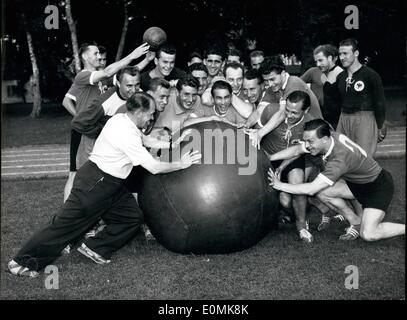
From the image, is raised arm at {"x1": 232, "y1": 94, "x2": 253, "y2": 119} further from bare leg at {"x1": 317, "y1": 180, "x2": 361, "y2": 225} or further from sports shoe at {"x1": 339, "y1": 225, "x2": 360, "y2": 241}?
sports shoe at {"x1": 339, "y1": 225, "x2": 360, "y2": 241}

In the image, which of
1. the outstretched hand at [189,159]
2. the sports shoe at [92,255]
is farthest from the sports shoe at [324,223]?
the sports shoe at [92,255]

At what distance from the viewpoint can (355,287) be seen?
4.69 metres

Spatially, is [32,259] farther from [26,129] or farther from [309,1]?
[26,129]

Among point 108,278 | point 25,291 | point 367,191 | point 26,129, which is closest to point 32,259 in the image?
point 25,291

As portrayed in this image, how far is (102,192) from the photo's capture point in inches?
211

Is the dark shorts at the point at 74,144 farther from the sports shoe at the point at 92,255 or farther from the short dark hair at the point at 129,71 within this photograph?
the sports shoe at the point at 92,255

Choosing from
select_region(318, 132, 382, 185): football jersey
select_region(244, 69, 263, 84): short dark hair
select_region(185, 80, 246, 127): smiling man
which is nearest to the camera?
select_region(318, 132, 382, 185): football jersey

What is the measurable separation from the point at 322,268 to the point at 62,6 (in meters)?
23.3

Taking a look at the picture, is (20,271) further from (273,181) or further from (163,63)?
(163,63)

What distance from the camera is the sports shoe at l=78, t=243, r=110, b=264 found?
5.50 metres

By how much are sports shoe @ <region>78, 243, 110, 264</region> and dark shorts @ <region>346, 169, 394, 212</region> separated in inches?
126

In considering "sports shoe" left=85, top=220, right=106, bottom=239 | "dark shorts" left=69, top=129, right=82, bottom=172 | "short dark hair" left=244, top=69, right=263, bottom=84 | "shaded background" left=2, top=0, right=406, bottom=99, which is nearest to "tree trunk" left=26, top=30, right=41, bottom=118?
"shaded background" left=2, top=0, right=406, bottom=99

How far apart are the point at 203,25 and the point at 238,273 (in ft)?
80.2

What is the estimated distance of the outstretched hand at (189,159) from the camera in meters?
5.15
